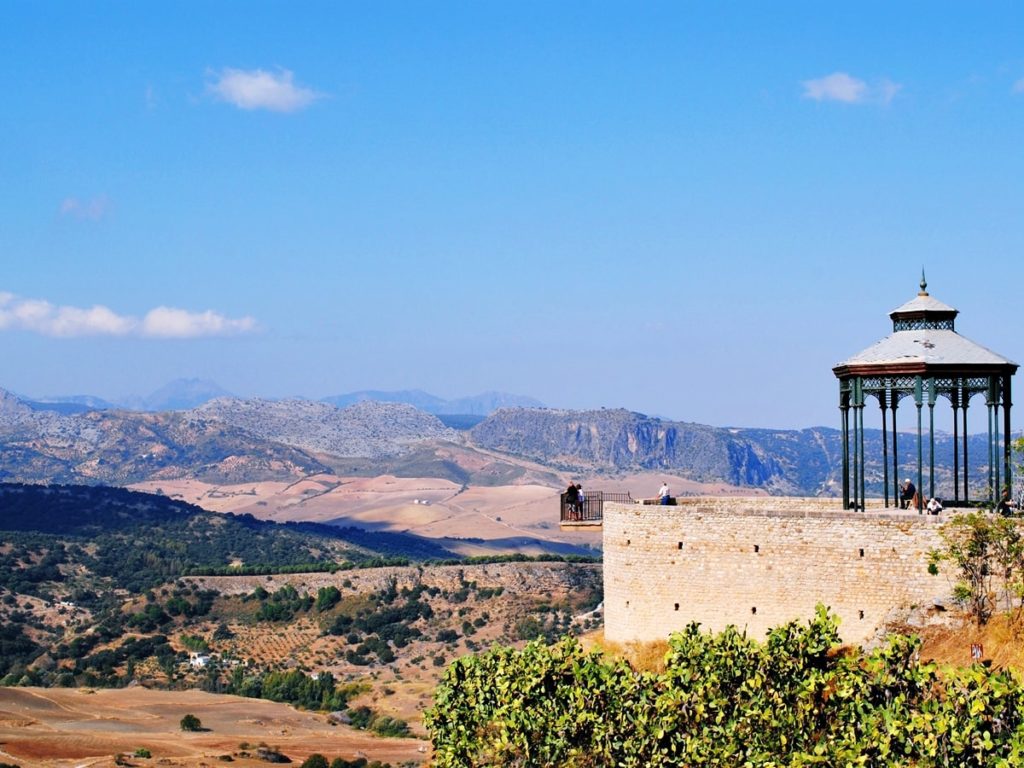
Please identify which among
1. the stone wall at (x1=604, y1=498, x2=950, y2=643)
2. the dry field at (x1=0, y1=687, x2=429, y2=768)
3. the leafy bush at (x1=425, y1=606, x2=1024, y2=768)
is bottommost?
the dry field at (x1=0, y1=687, x2=429, y2=768)

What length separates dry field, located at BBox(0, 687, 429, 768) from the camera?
59.3 m

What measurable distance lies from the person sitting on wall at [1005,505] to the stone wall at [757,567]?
1.73 meters

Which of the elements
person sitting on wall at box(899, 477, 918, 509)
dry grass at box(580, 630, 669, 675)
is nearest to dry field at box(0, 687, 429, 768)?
dry grass at box(580, 630, 669, 675)

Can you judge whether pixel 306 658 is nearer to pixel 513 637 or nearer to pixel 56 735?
pixel 513 637

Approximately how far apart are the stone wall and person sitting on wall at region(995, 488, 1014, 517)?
1730 millimetres

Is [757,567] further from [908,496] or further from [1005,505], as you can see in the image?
[1005,505]

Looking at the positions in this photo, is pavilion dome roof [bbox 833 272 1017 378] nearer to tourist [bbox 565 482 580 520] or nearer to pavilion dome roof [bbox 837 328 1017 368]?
pavilion dome roof [bbox 837 328 1017 368]

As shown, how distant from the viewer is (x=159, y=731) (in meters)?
66.3

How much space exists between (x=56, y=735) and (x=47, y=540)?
7050 cm

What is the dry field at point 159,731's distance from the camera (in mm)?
59312

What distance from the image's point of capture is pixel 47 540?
129250 millimetres

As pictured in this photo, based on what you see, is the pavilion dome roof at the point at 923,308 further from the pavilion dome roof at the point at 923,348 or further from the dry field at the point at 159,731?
the dry field at the point at 159,731

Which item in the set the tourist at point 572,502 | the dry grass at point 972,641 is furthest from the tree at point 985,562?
the tourist at point 572,502

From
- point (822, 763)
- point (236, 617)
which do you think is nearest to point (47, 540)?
point (236, 617)
